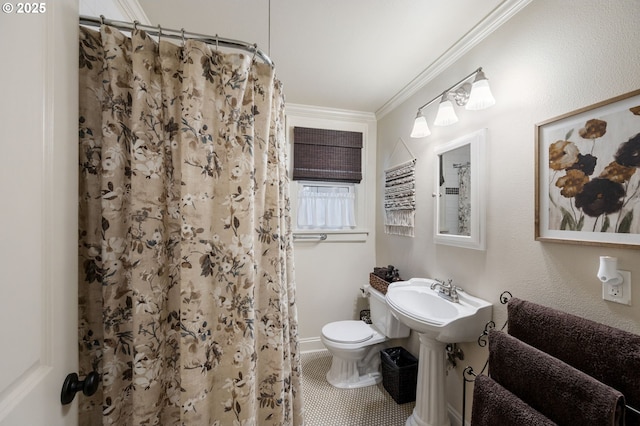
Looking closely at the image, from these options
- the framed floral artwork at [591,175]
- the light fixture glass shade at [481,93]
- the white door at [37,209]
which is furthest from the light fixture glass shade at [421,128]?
the white door at [37,209]

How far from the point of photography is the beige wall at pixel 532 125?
1002mm

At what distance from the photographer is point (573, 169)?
3.67 feet

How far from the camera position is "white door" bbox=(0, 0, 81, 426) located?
476 mm

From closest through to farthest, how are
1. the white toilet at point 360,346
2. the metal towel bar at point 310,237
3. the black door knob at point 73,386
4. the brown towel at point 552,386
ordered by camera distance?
the black door knob at point 73,386
the brown towel at point 552,386
the white toilet at point 360,346
the metal towel bar at point 310,237

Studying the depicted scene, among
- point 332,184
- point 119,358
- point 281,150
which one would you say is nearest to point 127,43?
point 281,150

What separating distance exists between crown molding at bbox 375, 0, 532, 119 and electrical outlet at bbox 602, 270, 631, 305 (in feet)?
4.42

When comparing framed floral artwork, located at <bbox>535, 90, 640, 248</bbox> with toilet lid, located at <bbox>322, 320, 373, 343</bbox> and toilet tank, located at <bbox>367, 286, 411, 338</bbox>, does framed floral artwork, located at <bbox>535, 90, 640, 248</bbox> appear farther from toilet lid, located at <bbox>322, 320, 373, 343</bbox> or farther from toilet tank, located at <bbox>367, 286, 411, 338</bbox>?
toilet lid, located at <bbox>322, 320, 373, 343</bbox>

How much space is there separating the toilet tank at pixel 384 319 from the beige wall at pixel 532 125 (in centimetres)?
46

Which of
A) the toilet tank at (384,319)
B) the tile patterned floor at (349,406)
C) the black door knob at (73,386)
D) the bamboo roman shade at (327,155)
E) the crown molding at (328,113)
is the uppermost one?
the crown molding at (328,113)

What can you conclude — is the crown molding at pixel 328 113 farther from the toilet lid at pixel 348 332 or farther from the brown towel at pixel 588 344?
the brown towel at pixel 588 344

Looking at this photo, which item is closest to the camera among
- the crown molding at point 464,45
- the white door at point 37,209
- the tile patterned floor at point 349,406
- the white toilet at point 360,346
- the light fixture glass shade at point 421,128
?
the white door at point 37,209

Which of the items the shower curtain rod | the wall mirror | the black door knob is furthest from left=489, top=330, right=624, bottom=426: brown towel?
the shower curtain rod

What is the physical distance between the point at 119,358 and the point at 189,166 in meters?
0.70

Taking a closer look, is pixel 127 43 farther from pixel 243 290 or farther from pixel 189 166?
pixel 243 290
